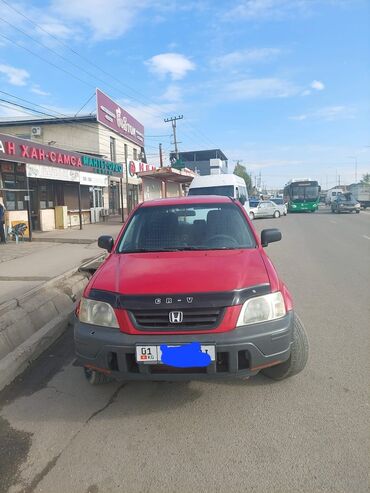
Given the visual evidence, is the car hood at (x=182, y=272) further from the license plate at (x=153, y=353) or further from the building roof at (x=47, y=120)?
the building roof at (x=47, y=120)

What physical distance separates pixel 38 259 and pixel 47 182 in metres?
9.67

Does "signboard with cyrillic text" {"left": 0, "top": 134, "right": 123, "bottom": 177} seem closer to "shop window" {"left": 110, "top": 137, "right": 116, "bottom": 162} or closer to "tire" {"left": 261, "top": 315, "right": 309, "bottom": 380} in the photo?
"shop window" {"left": 110, "top": 137, "right": 116, "bottom": 162}

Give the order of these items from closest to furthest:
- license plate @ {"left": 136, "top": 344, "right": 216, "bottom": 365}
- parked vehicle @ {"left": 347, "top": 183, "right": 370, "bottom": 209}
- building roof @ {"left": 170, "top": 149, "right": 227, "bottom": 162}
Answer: license plate @ {"left": 136, "top": 344, "right": 216, "bottom": 365}, parked vehicle @ {"left": 347, "top": 183, "right": 370, "bottom": 209}, building roof @ {"left": 170, "top": 149, "right": 227, "bottom": 162}

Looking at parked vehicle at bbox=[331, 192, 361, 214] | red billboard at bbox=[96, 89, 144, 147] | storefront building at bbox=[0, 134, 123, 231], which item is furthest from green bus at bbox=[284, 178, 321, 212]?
storefront building at bbox=[0, 134, 123, 231]

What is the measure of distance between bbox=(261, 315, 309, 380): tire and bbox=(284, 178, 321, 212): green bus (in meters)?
35.4

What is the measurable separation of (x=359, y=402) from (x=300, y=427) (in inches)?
25.3

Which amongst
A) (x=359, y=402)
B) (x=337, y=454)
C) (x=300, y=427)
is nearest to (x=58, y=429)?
(x=300, y=427)

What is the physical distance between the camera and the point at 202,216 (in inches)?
179

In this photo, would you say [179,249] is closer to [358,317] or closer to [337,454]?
[337,454]

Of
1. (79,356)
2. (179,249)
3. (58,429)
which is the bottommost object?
(58,429)

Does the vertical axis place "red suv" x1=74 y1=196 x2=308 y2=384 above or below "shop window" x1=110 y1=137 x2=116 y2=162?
below

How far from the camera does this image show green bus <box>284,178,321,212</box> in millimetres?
36938

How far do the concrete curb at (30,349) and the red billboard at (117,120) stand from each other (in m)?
23.5

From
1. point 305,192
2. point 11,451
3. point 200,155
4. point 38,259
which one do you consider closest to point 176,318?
point 11,451
